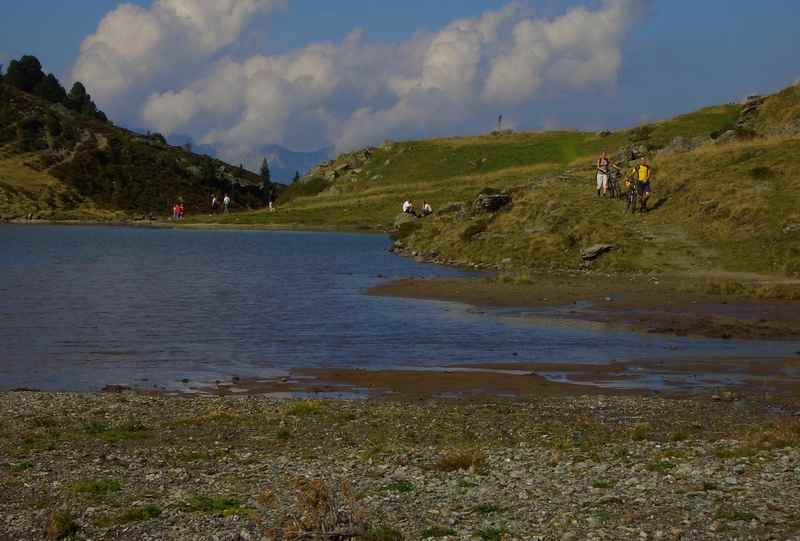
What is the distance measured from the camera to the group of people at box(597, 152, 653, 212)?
5550 centimetres

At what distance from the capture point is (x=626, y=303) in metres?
37.7

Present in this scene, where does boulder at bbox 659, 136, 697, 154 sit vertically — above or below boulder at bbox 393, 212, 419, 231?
above

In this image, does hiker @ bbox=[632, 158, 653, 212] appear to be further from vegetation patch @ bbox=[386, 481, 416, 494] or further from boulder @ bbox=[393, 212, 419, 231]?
vegetation patch @ bbox=[386, 481, 416, 494]

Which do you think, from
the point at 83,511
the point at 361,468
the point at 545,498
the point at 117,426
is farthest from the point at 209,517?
the point at 117,426

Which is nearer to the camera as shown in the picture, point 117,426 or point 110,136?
point 117,426

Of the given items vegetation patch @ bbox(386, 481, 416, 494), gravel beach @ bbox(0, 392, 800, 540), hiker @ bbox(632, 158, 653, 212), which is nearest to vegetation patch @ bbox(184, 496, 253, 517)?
gravel beach @ bbox(0, 392, 800, 540)

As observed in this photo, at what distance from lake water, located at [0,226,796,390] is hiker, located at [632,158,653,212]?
11971mm

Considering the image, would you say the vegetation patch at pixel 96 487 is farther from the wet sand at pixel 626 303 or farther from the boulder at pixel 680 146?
the boulder at pixel 680 146

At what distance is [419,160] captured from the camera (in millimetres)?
142125

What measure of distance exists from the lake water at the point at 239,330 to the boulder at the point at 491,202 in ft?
28.0

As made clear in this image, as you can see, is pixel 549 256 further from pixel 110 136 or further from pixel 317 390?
pixel 110 136

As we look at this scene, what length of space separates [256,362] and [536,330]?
9636 mm

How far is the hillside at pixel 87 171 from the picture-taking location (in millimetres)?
144625

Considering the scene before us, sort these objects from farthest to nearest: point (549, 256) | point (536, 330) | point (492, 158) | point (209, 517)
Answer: point (492, 158) → point (549, 256) → point (536, 330) → point (209, 517)
